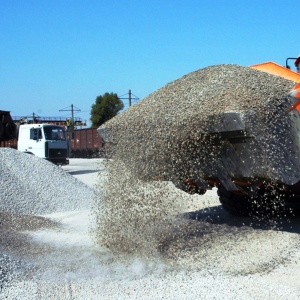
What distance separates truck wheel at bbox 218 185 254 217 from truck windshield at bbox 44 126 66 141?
10282mm

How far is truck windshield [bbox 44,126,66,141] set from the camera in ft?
50.1

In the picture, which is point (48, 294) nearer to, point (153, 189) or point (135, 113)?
point (153, 189)

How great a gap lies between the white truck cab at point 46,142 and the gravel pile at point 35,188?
20.2 feet

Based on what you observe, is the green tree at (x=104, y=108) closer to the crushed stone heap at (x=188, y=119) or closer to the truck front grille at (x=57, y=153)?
the truck front grille at (x=57, y=153)

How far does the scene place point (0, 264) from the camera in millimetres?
3771

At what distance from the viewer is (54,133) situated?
50.9 ft

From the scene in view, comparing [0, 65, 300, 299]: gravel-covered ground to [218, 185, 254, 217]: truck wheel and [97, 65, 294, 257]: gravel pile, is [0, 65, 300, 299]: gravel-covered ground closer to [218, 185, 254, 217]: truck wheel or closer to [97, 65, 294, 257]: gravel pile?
[97, 65, 294, 257]: gravel pile

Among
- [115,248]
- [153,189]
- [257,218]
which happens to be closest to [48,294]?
[115,248]

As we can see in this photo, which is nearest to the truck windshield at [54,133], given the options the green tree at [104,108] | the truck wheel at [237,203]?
the truck wheel at [237,203]

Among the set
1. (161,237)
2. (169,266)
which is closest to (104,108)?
(161,237)

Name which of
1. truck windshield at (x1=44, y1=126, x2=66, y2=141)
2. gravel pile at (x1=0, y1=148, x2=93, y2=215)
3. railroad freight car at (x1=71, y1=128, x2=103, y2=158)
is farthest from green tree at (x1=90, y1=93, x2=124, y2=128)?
gravel pile at (x1=0, y1=148, x2=93, y2=215)

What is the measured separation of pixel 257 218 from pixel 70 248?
7.38 feet

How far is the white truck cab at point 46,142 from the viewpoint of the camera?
1506 centimetres

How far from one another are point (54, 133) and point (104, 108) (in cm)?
2243
